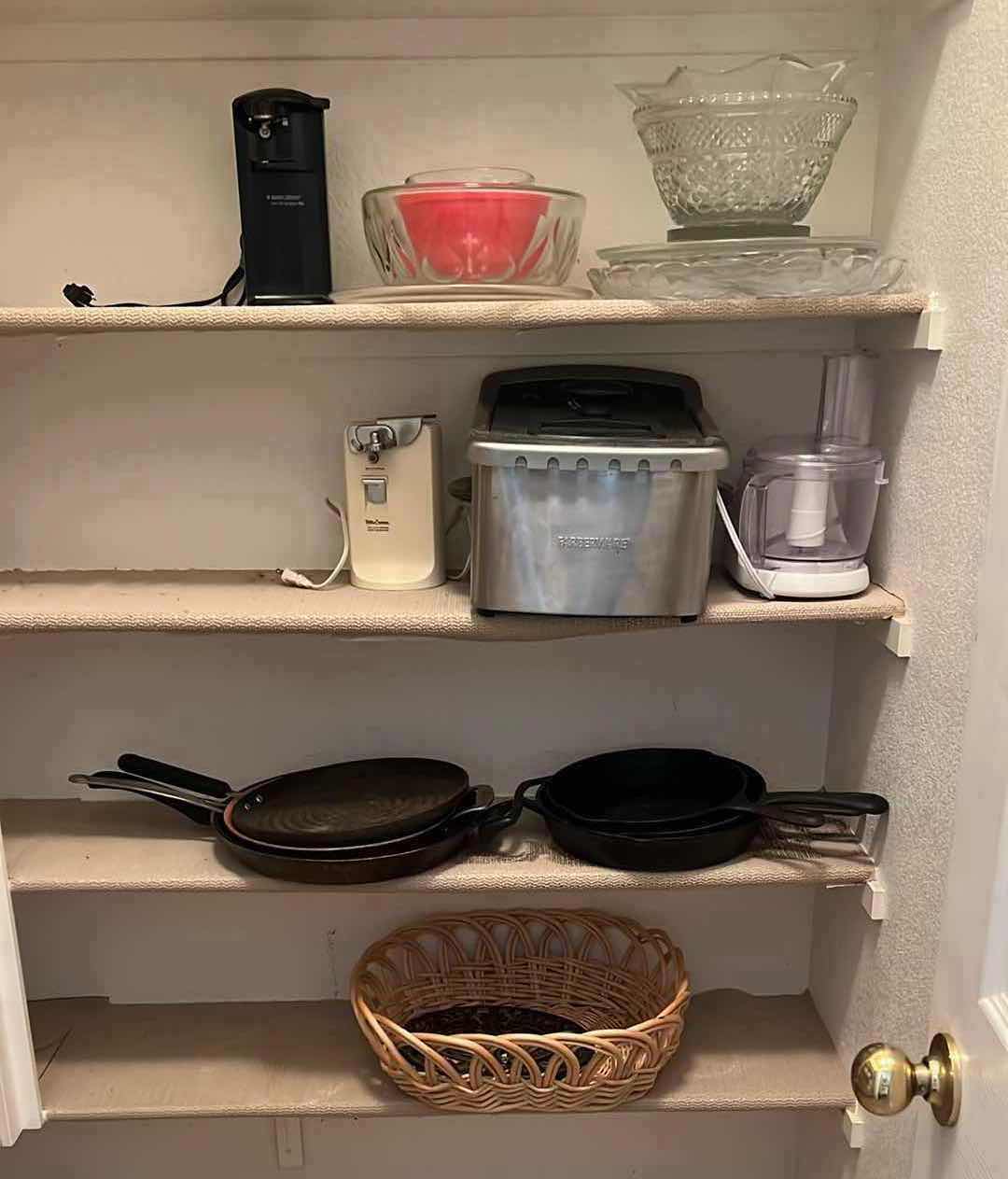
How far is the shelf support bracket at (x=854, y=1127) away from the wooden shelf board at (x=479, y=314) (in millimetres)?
984

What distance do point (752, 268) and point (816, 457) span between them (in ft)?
0.76

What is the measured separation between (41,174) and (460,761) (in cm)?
92

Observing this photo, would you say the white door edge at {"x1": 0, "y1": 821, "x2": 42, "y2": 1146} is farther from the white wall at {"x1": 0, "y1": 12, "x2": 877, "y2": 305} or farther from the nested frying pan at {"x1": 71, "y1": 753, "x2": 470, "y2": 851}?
the white wall at {"x1": 0, "y1": 12, "x2": 877, "y2": 305}

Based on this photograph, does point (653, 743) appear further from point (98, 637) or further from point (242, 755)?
point (98, 637)

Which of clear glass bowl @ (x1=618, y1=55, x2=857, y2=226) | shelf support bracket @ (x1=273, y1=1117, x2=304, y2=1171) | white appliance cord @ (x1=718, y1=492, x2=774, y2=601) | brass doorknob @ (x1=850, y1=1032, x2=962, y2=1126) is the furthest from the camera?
shelf support bracket @ (x1=273, y1=1117, x2=304, y2=1171)

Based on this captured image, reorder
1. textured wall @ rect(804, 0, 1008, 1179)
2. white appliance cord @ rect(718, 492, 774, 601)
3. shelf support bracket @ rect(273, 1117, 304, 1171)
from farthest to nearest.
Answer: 1. shelf support bracket @ rect(273, 1117, 304, 1171)
2. white appliance cord @ rect(718, 492, 774, 601)
3. textured wall @ rect(804, 0, 1008, 1179)

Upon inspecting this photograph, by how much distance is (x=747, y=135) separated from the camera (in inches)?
42.2

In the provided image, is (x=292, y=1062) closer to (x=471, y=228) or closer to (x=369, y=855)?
(x=369, y=855)

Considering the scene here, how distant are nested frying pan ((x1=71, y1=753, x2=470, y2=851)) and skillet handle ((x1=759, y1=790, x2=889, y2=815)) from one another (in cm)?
39

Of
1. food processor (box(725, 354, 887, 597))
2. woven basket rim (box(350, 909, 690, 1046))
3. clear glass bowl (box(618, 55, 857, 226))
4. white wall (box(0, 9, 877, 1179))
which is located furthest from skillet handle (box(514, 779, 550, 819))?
clear glass bowl (box(618, 55, 857, 226))

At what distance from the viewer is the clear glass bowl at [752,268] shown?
3.52ft

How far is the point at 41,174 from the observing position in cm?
127

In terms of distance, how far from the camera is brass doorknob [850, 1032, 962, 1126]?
2.63 feet

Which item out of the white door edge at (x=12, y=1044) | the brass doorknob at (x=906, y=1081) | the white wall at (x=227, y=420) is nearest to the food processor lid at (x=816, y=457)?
the white wall at (x=227, y=420)
